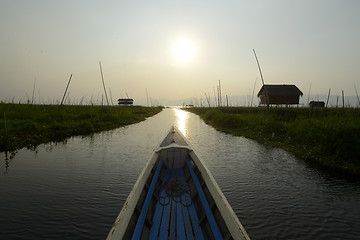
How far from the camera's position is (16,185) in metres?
6.95

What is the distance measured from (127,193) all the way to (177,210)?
284 centimetres

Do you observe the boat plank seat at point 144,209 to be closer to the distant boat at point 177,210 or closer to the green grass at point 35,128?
the distant boat at point 177,210

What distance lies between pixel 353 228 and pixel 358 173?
4349 millimetres

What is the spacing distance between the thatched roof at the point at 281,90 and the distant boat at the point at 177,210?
29.7m

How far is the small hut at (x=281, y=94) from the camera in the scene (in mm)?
31647

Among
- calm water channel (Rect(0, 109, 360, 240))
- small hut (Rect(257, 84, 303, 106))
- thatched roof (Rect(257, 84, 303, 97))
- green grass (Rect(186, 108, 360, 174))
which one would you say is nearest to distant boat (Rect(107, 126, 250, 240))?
calm water channel (Rect(0, 109, 360, 240))

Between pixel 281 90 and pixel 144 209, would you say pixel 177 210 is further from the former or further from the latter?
pixel 281 90

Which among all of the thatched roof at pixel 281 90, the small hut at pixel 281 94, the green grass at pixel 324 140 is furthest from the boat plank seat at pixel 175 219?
the thatched roof at pixel 281 90

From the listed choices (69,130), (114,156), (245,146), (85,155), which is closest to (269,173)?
(245,146)

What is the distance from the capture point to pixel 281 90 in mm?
32219

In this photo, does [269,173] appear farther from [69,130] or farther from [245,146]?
[69,130]

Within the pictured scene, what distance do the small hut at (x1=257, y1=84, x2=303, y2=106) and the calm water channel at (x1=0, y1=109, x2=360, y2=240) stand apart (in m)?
22.8

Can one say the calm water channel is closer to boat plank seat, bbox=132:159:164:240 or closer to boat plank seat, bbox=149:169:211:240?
boat plank seat, bbox=132:159:164:240

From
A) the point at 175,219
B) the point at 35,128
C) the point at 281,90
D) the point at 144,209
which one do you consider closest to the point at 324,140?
the point at 175,219
